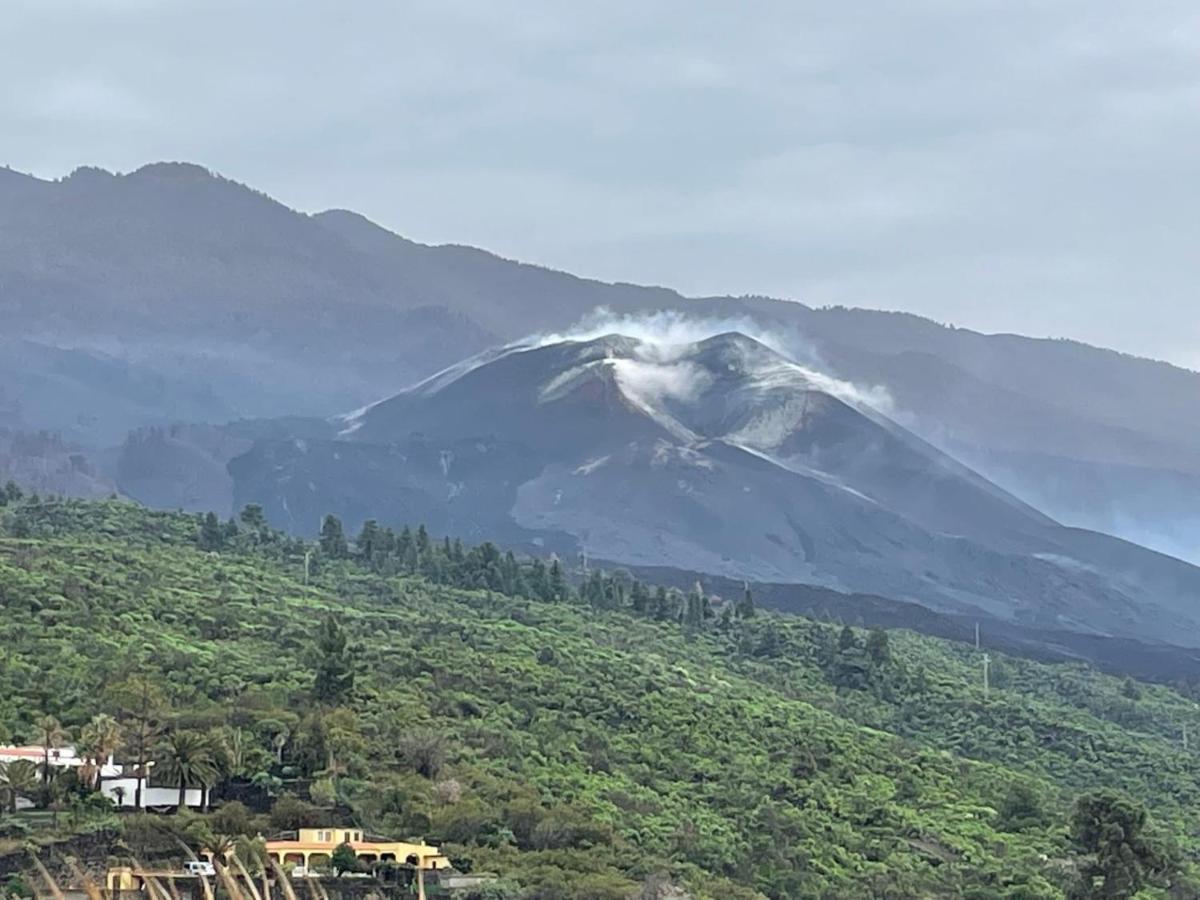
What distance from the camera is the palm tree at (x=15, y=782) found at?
5300 cm

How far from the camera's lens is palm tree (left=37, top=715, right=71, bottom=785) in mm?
54406

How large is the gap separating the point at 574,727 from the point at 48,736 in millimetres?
22202

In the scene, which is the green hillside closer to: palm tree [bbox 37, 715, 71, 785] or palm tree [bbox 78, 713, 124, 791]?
palm tree [bbox 37, 715, 71, 785]

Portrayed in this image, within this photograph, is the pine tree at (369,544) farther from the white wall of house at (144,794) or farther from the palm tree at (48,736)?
the white wall of house at (144,794)

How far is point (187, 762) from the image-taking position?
2156 inches

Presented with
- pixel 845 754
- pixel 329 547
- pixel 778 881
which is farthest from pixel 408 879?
pixel 329 547

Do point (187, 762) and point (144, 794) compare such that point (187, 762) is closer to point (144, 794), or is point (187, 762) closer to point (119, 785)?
point (144, 794)

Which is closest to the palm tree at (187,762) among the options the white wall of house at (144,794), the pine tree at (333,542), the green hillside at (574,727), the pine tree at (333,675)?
the white wall of house at (144,794)

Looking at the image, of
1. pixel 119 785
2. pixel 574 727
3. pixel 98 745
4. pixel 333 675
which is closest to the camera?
pixel 119 785

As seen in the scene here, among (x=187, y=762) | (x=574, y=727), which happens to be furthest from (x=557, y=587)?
(x=187, y=762)

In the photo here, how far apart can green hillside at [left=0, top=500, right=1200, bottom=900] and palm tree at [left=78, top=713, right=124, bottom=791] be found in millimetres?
1756

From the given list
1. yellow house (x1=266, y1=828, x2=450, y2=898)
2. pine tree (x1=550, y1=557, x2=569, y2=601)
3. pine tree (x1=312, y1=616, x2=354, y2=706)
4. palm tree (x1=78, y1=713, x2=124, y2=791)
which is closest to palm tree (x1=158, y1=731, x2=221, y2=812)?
palm tree (x1=78, y1=713, x2=124, y2=791)

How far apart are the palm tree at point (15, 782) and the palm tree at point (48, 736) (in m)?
0.42

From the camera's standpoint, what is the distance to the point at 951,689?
10888 cm
